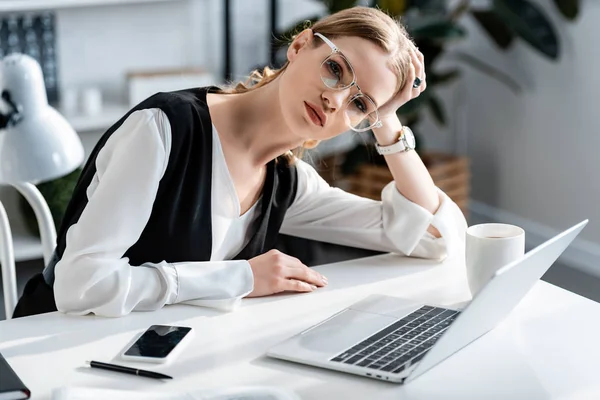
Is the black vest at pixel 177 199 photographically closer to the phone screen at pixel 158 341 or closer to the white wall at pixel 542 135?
the phone screen at pixel 158 341

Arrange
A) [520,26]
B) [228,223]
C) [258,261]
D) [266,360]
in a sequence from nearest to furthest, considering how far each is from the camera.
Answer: [266,360] < [258,261] < [228,223] < [520,26]

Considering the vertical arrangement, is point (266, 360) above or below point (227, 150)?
below

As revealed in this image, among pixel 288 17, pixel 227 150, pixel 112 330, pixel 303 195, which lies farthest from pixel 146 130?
pixel 288 17

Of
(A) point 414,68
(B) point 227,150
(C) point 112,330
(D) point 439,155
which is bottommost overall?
(D) point 439,155

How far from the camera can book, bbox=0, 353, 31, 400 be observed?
3.51 feet

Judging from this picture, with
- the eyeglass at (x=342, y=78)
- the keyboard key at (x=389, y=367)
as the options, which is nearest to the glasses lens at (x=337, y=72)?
the eyeglass at (x=342, y=78)

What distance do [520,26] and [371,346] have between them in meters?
2.57

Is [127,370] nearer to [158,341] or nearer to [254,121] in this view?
[158,341]

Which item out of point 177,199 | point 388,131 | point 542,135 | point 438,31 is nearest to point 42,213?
point 177,199

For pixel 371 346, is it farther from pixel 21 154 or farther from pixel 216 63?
pixel 216 63

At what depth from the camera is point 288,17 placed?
4.14m

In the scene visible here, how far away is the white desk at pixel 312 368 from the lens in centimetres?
114

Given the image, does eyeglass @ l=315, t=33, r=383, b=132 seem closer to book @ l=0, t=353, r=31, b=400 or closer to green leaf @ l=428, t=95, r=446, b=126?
book @ l=0, t=353, r=31, b=400

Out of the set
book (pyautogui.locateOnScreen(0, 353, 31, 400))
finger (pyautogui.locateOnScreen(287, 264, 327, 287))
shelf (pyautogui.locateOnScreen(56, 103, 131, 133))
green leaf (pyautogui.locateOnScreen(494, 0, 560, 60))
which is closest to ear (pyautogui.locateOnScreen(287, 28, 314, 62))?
finger (pyautogui.locateOnScreen(287, 264, 327, 287))
